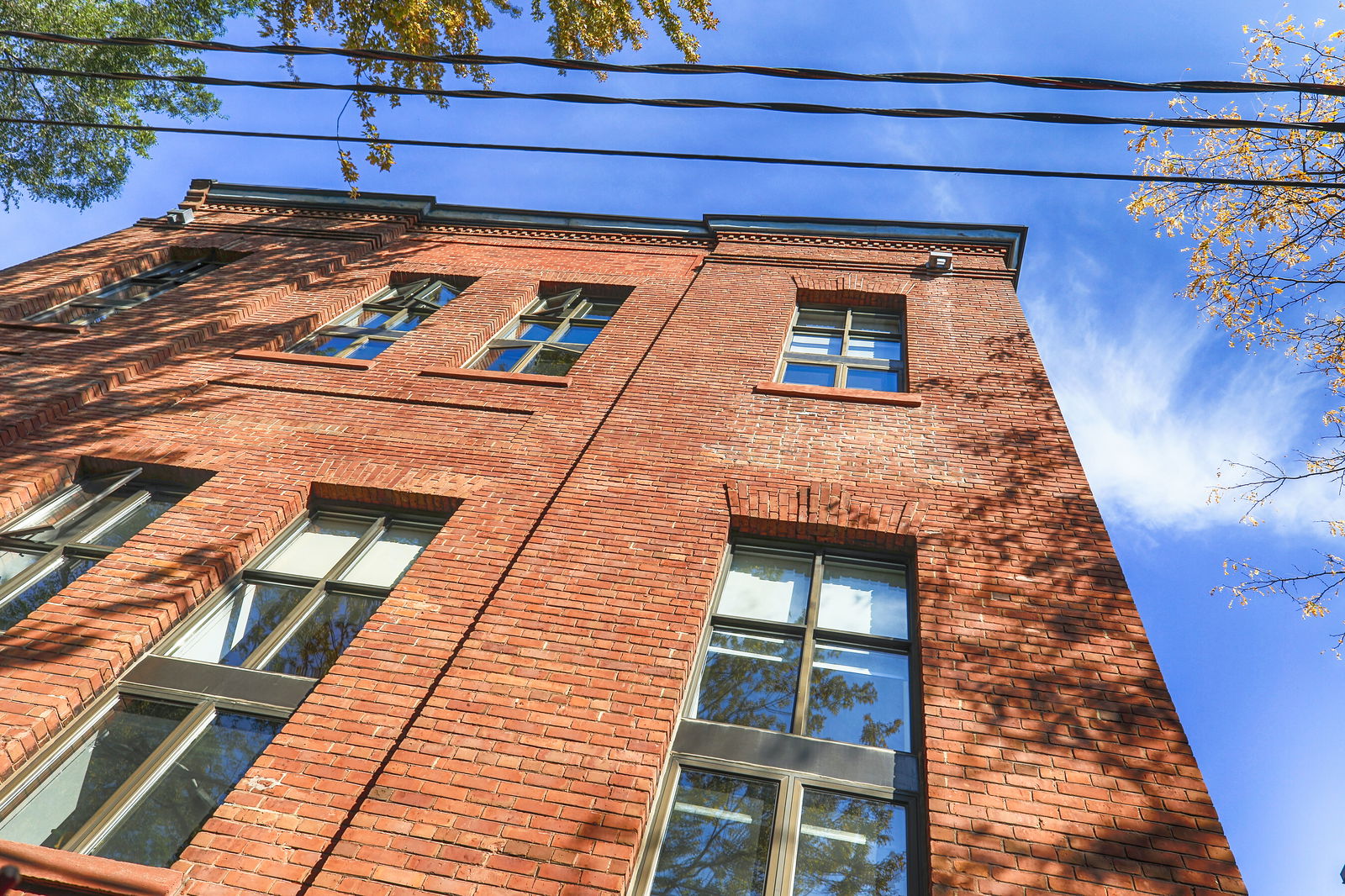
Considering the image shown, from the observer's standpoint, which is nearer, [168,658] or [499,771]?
[499,771]

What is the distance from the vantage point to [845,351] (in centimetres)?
919

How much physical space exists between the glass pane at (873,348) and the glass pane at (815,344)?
191mm

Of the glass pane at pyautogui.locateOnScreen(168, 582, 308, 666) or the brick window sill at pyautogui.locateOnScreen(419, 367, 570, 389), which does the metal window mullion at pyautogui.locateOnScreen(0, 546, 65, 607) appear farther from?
the brick window sill at pyautogui.locateOnScreen(419, 367, 570, 389)

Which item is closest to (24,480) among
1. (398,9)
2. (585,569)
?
(585,569)

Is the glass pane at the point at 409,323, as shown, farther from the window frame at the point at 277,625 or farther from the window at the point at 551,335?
the window frame at the point at 277,625

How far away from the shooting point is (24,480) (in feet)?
22.2

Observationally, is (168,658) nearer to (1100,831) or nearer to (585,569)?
(585,569)

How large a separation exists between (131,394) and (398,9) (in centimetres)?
665

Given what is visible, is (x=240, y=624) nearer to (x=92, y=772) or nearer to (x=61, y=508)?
(x=92, y=772)

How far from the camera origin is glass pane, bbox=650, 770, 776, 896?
4.05 m

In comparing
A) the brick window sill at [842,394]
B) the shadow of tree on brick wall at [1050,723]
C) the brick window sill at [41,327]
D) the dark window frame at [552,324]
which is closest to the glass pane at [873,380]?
the brick window sill at [842,394]

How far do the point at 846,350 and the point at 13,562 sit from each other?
8791mm

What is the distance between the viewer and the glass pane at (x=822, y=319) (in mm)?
9883

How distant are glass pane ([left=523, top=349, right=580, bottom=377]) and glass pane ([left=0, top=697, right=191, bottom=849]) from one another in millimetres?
5236
